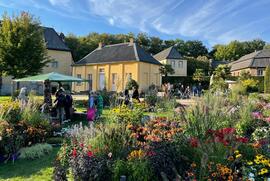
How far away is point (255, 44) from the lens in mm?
78375

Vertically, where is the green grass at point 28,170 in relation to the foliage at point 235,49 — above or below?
below

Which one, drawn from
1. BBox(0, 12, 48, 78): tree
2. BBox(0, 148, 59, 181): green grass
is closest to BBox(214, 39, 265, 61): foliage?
BBox(0, 12, 48, 78): tree

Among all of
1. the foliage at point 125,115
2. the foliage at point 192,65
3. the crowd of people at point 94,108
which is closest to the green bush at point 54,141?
the foliage at point 125,115

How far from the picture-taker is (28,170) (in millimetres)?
6109

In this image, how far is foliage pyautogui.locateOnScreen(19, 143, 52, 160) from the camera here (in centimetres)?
694

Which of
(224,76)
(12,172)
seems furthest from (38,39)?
(224,76)

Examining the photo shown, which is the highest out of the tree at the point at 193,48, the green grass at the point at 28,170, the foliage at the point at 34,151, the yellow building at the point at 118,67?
the tree at the point at 193,48

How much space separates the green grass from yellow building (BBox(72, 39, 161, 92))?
21.7 m

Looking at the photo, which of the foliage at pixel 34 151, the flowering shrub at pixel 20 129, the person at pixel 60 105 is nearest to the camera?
the flowering shrub at pixel 20 129

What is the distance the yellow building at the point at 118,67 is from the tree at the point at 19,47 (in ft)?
24.7

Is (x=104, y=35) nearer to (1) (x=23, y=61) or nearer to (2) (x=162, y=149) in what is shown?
(1) (x=23, y=61)

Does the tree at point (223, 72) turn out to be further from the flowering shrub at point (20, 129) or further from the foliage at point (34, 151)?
the foliage at point (34, 151)

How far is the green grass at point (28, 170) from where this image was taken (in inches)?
223

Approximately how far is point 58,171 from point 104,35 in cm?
5326
